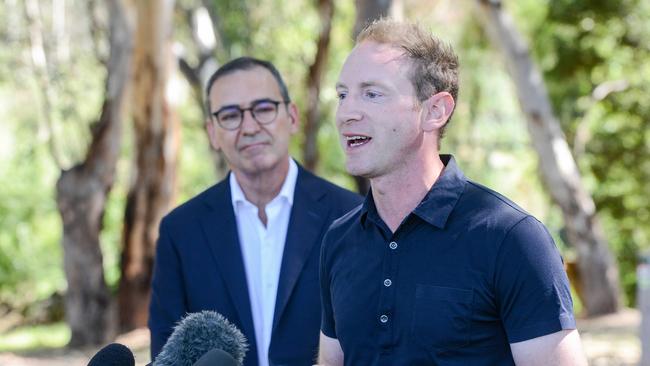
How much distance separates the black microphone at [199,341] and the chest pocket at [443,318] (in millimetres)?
404

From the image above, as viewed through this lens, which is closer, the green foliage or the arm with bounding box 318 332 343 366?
the arm with bounding box 318 332 343 366

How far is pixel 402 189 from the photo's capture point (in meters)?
2.73

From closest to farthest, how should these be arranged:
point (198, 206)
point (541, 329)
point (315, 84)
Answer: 1. point (541, 329)
2. point (198, 206)
3. point (315, 84)

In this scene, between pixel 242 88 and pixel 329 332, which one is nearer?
pixel 329 332

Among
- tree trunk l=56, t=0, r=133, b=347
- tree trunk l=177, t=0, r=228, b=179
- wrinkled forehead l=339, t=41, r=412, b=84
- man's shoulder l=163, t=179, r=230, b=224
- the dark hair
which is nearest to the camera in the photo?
wrinkled forehead l=339, t=41, r=412, b=84

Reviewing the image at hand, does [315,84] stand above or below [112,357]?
above

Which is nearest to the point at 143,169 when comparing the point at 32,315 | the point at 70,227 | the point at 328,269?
the point at 70,227

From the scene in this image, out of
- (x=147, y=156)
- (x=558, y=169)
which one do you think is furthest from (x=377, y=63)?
(x=558, y=169)

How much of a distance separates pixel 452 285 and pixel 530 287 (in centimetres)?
17

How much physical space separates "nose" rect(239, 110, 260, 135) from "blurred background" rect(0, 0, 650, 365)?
4.61 m

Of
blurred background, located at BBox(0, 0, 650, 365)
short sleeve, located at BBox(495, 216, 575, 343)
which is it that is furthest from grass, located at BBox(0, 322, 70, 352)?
short sleeve, located at BBox(495, 216, 575, 343)

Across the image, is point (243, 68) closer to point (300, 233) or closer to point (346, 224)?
point (300, 233)

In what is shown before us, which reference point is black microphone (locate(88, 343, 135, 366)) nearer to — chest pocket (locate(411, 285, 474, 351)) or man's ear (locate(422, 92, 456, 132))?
chest pocket (locate(411, 285, 474, 351))

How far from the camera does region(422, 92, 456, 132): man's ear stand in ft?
8.92
